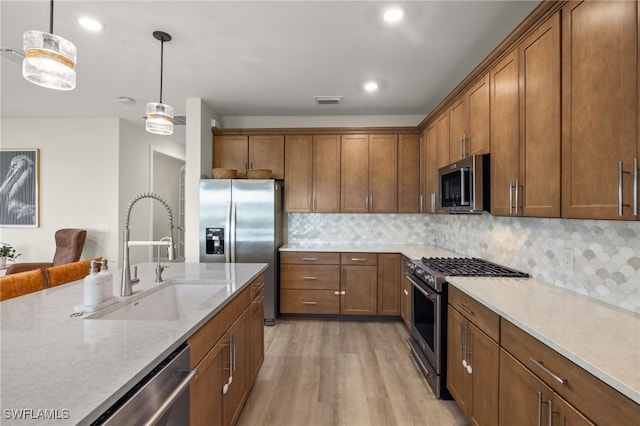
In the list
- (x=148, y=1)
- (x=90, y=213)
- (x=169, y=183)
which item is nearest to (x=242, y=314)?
(x=148, y=1)

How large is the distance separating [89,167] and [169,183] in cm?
177

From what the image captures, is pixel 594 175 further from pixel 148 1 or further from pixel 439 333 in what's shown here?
pixel 148 1

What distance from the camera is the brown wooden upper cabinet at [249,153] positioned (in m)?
4.20

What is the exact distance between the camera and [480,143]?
7.95ft

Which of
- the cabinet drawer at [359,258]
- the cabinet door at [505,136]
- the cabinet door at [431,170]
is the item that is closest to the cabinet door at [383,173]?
the cabinet door at [431,170]

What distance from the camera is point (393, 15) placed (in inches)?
84.7

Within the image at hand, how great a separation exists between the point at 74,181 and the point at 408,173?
16.1ft

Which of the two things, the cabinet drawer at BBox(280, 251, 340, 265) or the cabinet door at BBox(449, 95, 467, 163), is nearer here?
the cabinet door at BBox(449, 95, 467, 163)

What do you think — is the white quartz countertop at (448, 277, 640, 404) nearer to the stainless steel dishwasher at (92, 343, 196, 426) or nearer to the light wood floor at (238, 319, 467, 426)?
the light wood floor at (238, 319, 467, 426)

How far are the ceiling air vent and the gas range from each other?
2143mm

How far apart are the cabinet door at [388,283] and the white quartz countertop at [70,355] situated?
2.60 meters

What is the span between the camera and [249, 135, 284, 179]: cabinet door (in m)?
4.20

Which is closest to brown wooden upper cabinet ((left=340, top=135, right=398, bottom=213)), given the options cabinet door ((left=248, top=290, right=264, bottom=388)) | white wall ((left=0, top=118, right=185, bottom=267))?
cabinet door ((left=248, top=290, right=264, bottom=388))

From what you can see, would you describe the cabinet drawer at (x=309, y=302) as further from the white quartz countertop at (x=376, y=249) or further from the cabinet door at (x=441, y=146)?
the cabinet door at (x=441, y=146)
